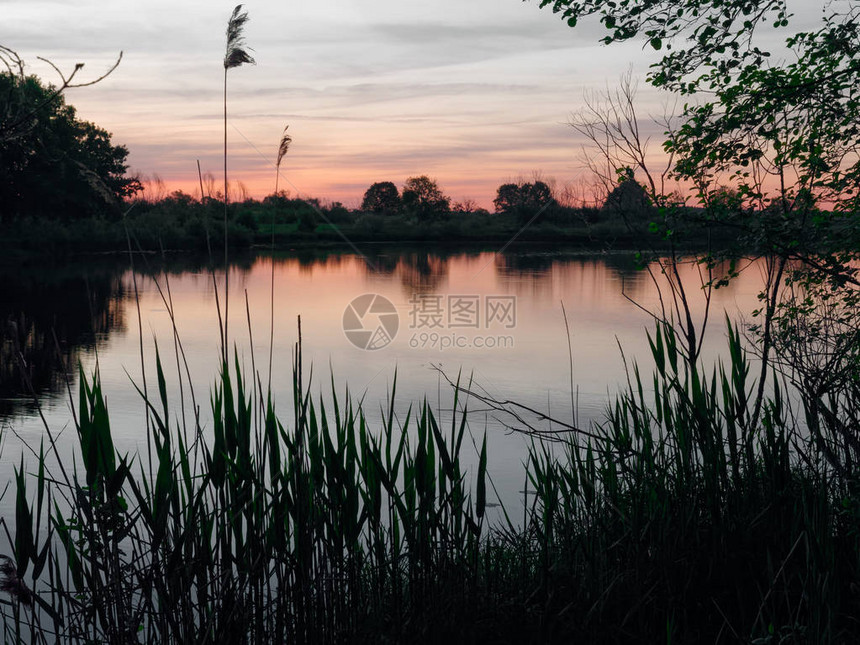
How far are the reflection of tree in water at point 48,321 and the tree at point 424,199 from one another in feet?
84.2

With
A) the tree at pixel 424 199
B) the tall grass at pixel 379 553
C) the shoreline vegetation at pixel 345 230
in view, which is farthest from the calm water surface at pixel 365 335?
the tree at pixel 424 199

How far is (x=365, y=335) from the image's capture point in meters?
18.4

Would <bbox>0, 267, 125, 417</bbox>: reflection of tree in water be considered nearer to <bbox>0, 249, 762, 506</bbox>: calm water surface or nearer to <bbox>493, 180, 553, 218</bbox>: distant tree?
<bbox>0, 249, 762, 506</bbox>: calm water surface

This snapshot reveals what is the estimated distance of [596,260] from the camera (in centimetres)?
4162

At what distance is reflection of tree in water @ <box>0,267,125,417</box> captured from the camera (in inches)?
437

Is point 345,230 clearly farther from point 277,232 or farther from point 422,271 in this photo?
point 422,271

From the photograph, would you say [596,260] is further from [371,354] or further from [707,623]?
[707,623]

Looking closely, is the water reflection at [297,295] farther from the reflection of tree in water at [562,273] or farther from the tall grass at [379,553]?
the tall grass at [379,553]

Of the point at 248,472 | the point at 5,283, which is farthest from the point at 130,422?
the point at 5,283

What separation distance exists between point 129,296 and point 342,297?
7.16m

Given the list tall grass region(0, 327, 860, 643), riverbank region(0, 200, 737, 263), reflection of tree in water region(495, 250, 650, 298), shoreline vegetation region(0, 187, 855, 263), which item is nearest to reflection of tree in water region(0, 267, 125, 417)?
tall grass region(0, 327, 860, 643)

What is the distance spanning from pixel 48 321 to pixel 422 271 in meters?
16.5

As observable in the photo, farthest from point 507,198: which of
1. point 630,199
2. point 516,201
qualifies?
point 630,199

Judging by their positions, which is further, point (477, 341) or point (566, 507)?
point (477, 341)
